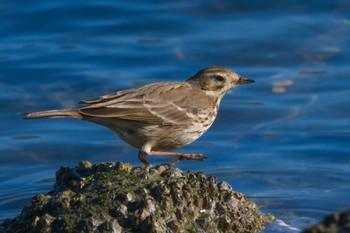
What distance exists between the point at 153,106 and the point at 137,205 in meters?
2.67

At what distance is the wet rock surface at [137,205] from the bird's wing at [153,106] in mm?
1176

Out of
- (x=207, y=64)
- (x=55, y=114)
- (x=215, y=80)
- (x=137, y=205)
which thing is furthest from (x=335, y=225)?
(x=207, y=64)

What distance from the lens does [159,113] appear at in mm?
10180

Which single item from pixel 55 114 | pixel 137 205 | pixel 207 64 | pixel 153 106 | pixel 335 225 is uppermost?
pixel 207 64

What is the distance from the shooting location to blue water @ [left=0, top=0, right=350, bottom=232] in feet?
39.6

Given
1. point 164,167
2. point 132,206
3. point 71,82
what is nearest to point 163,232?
point 132,206

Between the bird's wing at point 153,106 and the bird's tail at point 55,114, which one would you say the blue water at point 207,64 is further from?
the bird's tail at point 55,114

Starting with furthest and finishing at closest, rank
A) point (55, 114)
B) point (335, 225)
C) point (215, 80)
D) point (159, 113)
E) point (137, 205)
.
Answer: point (215, 80) < point (159, 113) < point (55, 114) < point (137, 205) < point (335, 225)

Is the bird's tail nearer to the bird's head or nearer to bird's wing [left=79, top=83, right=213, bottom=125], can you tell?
bird's wing [left=79, top=83, right=213, bottom=125]

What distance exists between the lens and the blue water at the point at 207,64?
1207 cm

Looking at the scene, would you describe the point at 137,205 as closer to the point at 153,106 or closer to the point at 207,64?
the point at 153,106

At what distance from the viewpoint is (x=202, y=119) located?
33.8ft

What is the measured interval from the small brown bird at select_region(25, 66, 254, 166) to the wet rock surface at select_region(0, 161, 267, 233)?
1.20 m

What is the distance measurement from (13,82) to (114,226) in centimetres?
870
